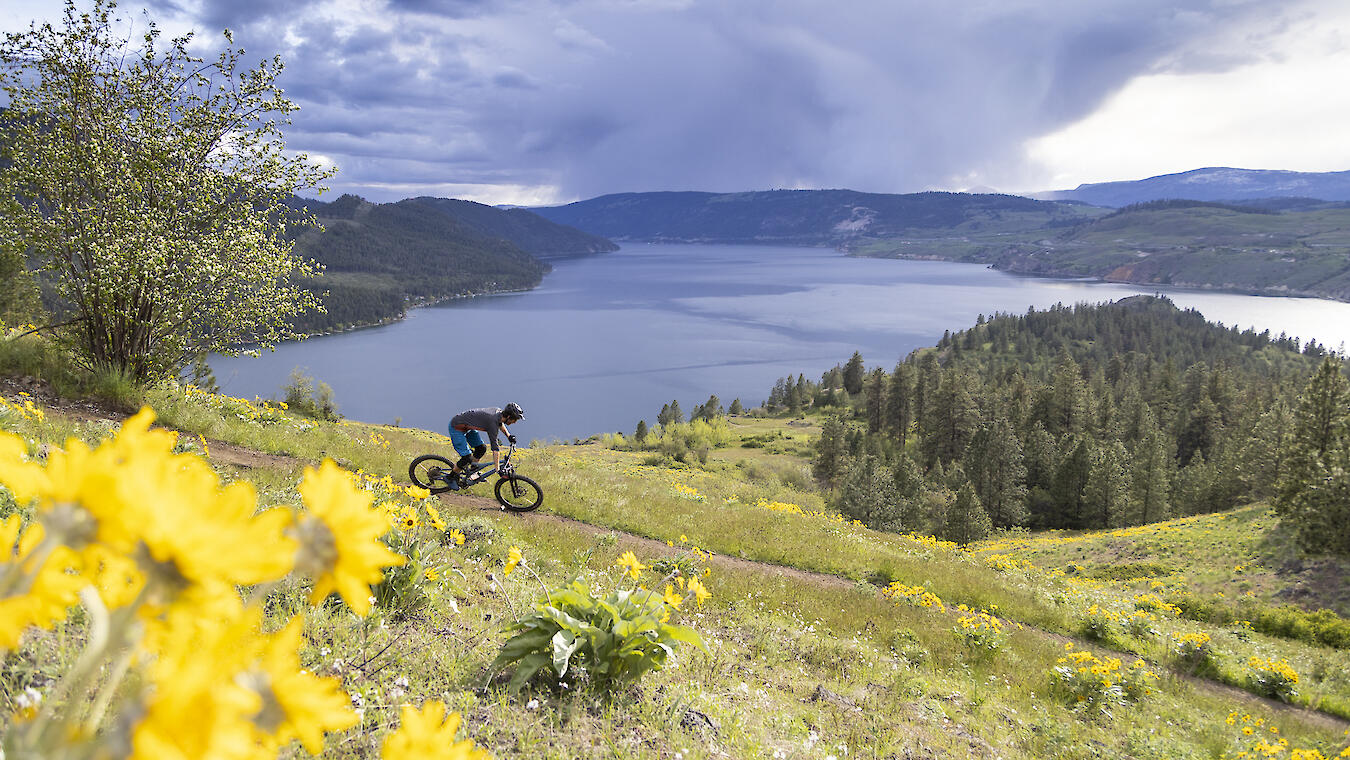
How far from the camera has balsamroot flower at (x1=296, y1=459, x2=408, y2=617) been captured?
92 cm

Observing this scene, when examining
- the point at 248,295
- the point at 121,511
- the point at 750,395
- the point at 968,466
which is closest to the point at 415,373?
the point at 750,395

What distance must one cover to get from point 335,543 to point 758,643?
681 cm

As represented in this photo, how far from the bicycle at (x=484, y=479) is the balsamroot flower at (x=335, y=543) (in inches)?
468

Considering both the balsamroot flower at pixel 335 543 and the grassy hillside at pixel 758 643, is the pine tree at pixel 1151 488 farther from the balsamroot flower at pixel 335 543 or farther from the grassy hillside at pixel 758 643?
the balsamroot flower at pixel 335 543

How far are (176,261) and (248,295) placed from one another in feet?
5.31

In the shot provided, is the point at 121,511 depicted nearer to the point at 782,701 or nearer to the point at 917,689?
the point at 782,701

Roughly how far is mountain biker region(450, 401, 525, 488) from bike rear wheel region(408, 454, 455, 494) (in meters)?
0.25

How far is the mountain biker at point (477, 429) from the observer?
39.5ft

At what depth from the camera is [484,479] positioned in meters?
12.6

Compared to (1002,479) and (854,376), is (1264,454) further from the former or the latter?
(854,376)

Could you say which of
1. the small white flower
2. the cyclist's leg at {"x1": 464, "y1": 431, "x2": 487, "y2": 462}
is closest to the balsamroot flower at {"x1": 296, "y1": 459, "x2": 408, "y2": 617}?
the small white flower

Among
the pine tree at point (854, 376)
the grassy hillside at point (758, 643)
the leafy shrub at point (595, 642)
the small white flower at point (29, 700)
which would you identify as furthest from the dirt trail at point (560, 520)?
the pine tree at point (854, 376)

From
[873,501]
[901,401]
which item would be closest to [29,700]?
[873,501]

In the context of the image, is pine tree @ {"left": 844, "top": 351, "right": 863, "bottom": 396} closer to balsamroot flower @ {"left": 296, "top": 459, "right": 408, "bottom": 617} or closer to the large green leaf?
the large green leaf
